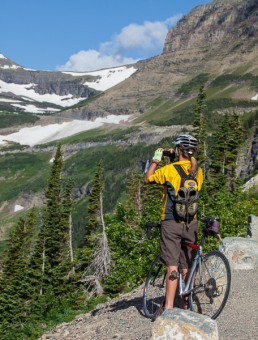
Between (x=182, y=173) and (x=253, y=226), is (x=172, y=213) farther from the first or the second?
(x=253, y=226)

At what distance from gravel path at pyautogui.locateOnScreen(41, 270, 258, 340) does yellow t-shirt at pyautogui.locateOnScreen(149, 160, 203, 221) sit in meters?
2.95

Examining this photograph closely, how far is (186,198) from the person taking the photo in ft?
33.0

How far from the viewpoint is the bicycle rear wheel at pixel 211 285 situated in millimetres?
9852

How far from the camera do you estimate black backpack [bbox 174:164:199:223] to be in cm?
1006

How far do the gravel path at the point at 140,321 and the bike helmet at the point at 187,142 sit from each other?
4159mm

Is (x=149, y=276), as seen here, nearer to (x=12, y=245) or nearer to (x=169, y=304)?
(x=169, y=304)

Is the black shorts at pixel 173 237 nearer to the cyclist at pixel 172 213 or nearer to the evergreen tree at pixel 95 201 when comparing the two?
the cyclist at pixel 172 213

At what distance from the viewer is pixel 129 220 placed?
36781 millimetres

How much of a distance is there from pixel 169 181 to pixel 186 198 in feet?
1.71

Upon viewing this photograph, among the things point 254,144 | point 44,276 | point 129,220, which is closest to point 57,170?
point 44,276

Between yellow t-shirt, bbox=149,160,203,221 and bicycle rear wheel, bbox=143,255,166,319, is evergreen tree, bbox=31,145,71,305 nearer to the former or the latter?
bicycle rear wheel, bbox=143,255,166,319

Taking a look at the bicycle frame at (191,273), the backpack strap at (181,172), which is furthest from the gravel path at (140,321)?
the backpack strap at (181,172)

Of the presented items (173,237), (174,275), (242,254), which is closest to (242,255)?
(242,254)

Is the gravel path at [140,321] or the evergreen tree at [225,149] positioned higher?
the evergreen tree at [225,149]
